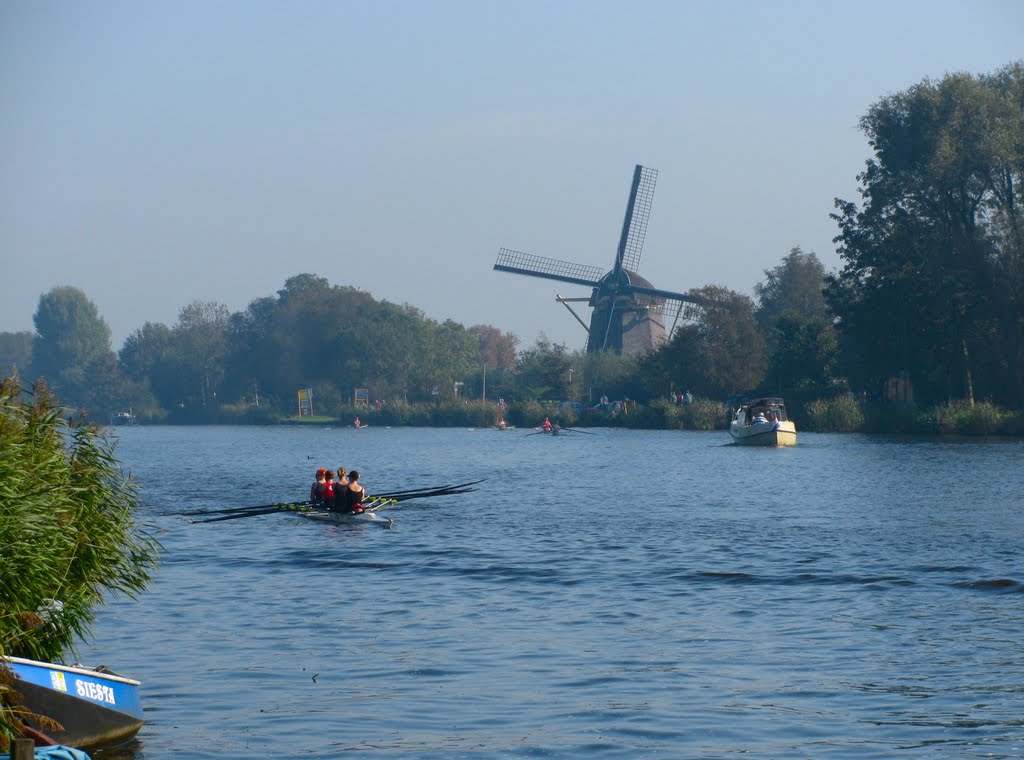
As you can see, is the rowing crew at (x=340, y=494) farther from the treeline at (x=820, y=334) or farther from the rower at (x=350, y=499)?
the treeline at (x=820, y=334)

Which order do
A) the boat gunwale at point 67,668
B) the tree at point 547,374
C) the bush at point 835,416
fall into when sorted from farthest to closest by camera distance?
1. the tree at point 547,374
2. the bush at point 835,416
3. the boat gunwale at point 67,668

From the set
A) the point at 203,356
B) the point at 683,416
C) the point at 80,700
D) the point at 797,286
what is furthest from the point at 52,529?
the point at 203,356

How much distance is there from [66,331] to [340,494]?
171 metres

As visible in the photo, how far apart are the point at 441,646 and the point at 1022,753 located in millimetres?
6189

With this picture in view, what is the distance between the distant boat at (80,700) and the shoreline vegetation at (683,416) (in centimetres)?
5083

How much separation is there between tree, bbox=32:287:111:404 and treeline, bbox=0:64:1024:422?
3464 centimetres

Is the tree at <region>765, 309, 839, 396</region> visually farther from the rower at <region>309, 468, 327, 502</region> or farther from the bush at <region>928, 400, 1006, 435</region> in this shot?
the rower at <region>309, 468, 327, 502</region>

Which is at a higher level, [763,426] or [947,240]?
[947,240]

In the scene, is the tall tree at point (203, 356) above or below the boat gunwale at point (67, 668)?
above

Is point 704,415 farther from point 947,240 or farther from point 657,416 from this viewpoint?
point 947,240

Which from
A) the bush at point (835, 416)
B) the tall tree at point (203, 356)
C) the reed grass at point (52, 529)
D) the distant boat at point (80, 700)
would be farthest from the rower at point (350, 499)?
the tall tree at point (203, 356)

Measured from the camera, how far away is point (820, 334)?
69938 mm

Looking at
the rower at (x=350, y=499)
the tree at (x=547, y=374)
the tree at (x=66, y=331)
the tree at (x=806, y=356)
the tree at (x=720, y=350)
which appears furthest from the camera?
the tree at (x=66, y=331)

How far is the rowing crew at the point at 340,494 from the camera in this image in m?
25.0
